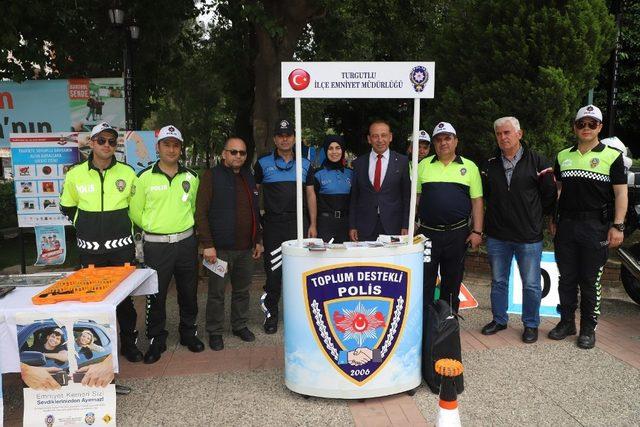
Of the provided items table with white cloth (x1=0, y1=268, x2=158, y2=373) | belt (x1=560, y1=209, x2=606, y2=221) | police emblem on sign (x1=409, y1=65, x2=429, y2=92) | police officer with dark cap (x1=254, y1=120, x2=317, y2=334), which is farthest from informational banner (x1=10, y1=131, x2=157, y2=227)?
belt (x1=560, y1=209, x2=606, y2=221)

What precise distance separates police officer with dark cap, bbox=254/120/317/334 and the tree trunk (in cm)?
465

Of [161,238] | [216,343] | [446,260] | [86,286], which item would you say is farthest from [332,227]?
[86,286]

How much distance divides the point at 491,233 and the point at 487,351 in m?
1.04

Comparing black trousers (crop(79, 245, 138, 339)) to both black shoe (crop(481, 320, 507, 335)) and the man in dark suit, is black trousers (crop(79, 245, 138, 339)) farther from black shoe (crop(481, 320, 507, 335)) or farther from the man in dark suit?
black shoe (crop(481, 320, 507, 335))

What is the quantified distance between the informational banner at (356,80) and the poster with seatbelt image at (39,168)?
14.9 feet

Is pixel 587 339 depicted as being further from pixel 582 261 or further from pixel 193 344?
pixel 193 344

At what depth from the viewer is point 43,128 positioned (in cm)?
905

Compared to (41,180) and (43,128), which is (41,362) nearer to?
(41,180)

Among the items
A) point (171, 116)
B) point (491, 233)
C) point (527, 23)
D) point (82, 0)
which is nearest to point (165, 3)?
point (82, 0)

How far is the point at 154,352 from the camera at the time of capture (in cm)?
436

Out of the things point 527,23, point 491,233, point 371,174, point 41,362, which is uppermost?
point 527,23

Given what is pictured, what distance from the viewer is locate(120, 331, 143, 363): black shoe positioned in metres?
4.36

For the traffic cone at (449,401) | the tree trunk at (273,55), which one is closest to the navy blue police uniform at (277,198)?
the traffic cone at (449,401)

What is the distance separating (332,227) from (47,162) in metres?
4.10
